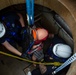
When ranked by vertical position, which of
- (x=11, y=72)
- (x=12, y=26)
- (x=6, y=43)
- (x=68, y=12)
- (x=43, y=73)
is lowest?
(x=11, y=72)

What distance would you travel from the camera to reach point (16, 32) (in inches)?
68.5

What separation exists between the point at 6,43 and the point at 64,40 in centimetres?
58

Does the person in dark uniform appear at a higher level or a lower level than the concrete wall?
lower

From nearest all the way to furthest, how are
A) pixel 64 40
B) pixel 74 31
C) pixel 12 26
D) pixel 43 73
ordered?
pixel 74 31, pixel 12 26, pixel 43 73, pixel 64 40

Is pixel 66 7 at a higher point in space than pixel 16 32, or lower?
higher

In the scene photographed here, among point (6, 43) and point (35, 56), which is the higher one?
point (6, 43)

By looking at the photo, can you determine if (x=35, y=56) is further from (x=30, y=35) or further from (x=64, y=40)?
(x=64, y=40)

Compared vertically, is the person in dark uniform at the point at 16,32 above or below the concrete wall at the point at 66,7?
below

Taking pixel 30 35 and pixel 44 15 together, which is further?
pixel 44 15

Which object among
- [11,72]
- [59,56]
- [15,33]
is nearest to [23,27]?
[15,33]

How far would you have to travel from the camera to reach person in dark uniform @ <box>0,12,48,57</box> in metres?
1.61

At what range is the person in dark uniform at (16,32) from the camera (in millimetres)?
1611

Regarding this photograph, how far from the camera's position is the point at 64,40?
6.40 ft

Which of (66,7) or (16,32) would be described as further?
(16,32)
